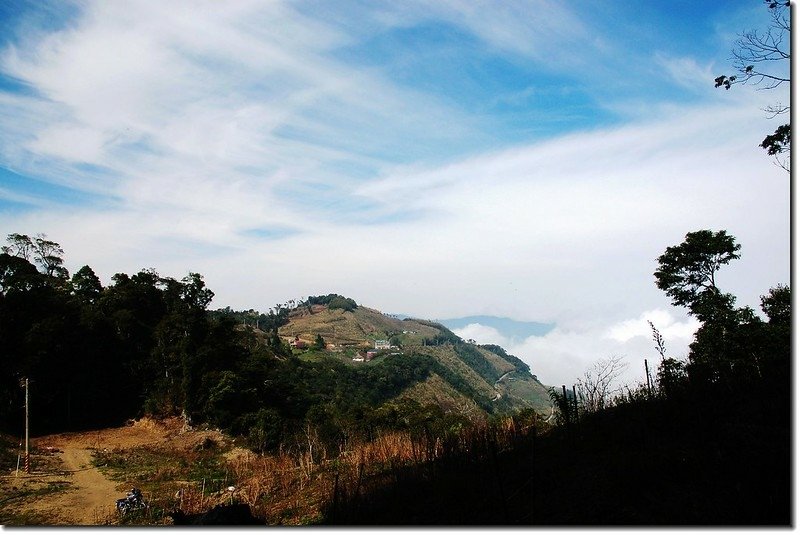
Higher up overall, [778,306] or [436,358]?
[778,306]

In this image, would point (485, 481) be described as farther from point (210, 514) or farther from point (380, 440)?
point (380, 440)

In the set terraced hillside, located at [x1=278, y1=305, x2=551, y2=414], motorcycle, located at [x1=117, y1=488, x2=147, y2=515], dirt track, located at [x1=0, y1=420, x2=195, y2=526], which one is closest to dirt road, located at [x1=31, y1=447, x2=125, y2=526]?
dirt track, located at [x1=0, y1=420, x2=195, y2=526]

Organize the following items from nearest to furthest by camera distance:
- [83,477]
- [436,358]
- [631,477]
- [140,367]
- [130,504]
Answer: [631,477] → [130,504] → [83,477] → [140,367] → [436,358]

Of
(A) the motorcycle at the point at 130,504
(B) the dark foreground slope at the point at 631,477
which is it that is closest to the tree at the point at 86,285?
(A) the motorcycle at the point at 130,504

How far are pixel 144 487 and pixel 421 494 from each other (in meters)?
16.2

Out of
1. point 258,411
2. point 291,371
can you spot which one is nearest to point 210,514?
point 258,411

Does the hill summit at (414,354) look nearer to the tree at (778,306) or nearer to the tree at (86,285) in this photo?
the tree at (86,285)

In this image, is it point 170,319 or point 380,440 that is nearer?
point 380,440

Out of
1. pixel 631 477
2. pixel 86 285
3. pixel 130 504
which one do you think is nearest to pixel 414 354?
pixel 86 285

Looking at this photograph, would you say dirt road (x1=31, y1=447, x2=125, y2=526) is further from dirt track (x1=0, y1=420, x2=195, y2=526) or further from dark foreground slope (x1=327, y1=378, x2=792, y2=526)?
dark foreground slope (x1=327, y1=378, x2=792, y2=526)

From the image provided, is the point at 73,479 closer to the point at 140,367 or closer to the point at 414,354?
the point at 140,367

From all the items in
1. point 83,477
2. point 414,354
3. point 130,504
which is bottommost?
point 83,477

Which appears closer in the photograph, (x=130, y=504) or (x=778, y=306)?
(x=130, y=504)

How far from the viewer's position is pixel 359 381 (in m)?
78.1
